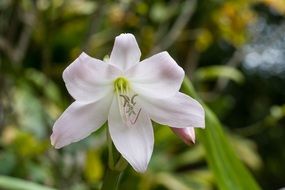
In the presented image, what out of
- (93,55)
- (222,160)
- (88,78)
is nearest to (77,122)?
(88,78)

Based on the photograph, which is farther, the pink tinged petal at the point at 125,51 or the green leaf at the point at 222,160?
the green leaf at the point at 222,160

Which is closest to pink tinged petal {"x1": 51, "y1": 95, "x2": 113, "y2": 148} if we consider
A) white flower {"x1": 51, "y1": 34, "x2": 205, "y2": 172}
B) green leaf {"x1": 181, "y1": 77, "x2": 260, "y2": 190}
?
white flower {"x1": 51, "y1": 34, "x2": 205, "y2": 172}

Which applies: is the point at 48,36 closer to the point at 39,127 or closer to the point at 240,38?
the point at 39,127

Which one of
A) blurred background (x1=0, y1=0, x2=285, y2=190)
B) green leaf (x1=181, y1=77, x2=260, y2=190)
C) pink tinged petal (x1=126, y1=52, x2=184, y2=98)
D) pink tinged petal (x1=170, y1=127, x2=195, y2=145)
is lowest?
blurred background (x1=0, y1=0, x2=285, y2=190)

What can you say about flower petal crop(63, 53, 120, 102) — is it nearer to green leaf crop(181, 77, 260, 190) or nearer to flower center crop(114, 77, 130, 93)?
flower center crop(114, 77, 130, 93)

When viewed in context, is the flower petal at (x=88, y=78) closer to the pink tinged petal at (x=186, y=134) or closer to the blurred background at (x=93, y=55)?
the pink tinged petal at (x=186, y=134)

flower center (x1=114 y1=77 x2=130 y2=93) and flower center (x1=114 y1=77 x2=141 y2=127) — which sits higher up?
flower center (x1=114 y1=77 x2=130 y2=93)

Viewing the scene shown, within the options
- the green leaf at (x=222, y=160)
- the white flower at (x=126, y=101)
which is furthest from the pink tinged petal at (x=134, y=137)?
the green leaf at (x=222, y=160)
